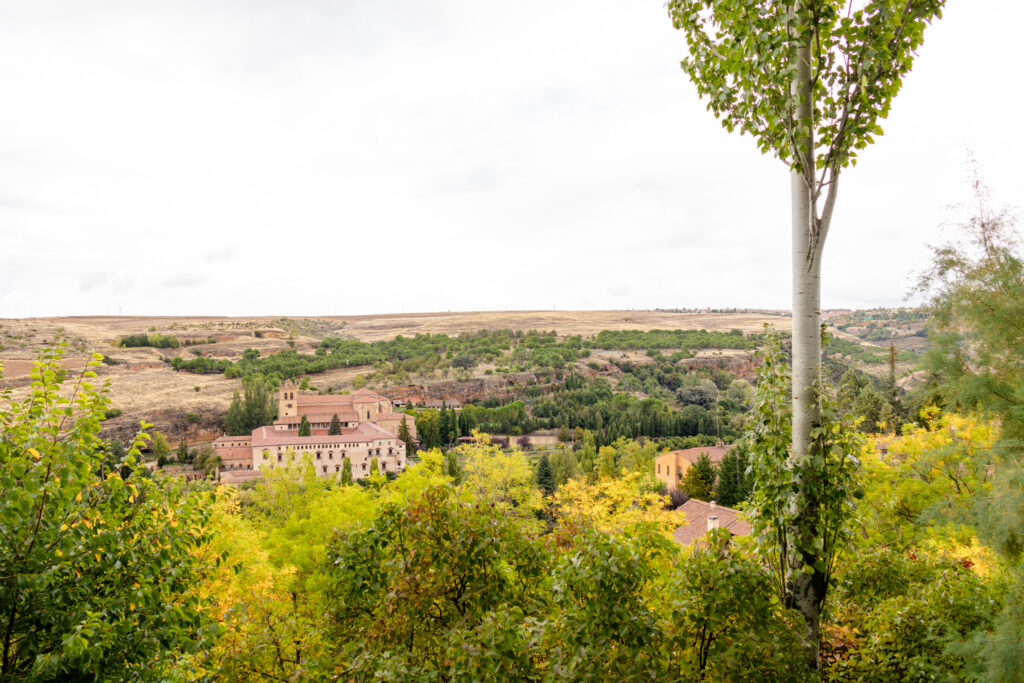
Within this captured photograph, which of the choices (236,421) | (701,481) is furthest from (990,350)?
(236,421)

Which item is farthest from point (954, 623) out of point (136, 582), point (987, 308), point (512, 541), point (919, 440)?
point (919, 440)

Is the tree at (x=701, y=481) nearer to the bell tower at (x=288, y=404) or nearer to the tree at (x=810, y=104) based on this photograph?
the tree at (x=810, y=104)

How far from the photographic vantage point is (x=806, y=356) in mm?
4082

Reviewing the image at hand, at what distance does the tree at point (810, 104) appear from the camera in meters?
3.90

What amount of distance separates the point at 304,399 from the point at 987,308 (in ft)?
280

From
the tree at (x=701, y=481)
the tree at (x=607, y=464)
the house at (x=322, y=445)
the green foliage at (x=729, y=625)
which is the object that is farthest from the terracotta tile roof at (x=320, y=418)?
the green foliage at (x=729, y=625)

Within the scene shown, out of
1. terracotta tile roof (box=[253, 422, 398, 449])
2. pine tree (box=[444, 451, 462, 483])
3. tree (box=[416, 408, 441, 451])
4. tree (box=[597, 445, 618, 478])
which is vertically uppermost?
pine tree (box=[444, 451, 462, 483])

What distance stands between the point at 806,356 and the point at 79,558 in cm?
615

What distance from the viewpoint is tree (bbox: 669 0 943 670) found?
390 cm

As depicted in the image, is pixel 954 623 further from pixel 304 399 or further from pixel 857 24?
pixel 304 399

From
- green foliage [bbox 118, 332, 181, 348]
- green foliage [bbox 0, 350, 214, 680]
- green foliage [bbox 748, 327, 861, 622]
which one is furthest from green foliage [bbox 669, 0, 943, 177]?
green foliage [bbox 118, 332, 181, 348]

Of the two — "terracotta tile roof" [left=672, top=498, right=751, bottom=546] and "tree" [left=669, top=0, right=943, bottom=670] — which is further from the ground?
"tree" [left=669, top=0, right=943, bottom=670]

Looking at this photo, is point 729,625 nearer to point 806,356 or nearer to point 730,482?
point 806,356

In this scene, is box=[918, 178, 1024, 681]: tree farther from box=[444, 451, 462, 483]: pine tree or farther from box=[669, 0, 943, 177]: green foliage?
box=[444, 451, 462, 483]: pine tree
